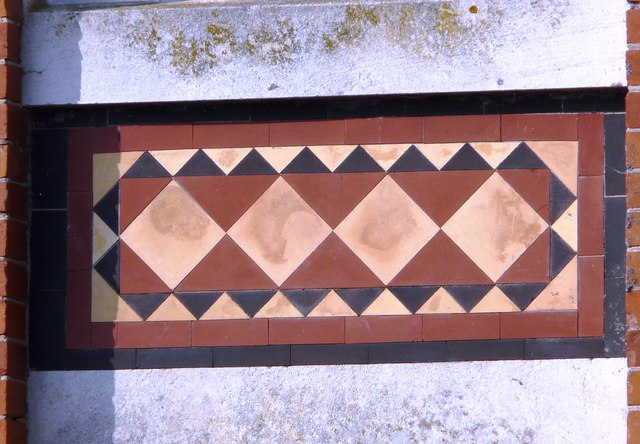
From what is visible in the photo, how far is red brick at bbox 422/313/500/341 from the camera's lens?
3.68 m

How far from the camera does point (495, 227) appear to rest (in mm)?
3713

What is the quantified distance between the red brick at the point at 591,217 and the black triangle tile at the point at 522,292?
0.25 meters

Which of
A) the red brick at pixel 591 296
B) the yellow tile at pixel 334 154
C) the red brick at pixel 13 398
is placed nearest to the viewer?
the red brick at pixel 13 398

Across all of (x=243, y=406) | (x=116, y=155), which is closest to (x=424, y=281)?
(x=243, y=406)

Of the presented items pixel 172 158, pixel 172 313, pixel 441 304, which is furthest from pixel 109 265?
pixel 441 304

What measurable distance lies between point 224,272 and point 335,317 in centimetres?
52

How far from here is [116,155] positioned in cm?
381

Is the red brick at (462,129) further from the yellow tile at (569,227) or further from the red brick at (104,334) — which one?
the red brick at (104,334)

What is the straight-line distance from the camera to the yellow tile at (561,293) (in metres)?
3.68

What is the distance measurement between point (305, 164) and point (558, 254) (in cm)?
115

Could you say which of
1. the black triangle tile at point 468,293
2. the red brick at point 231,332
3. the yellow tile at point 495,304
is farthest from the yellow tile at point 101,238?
the yellow tile at point 495,304

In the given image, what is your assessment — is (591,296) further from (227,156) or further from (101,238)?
(101,238)

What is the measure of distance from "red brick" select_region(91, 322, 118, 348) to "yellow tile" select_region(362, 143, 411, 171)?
1341mm

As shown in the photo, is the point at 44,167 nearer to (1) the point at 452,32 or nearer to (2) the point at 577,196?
(1) the point at 452,32
